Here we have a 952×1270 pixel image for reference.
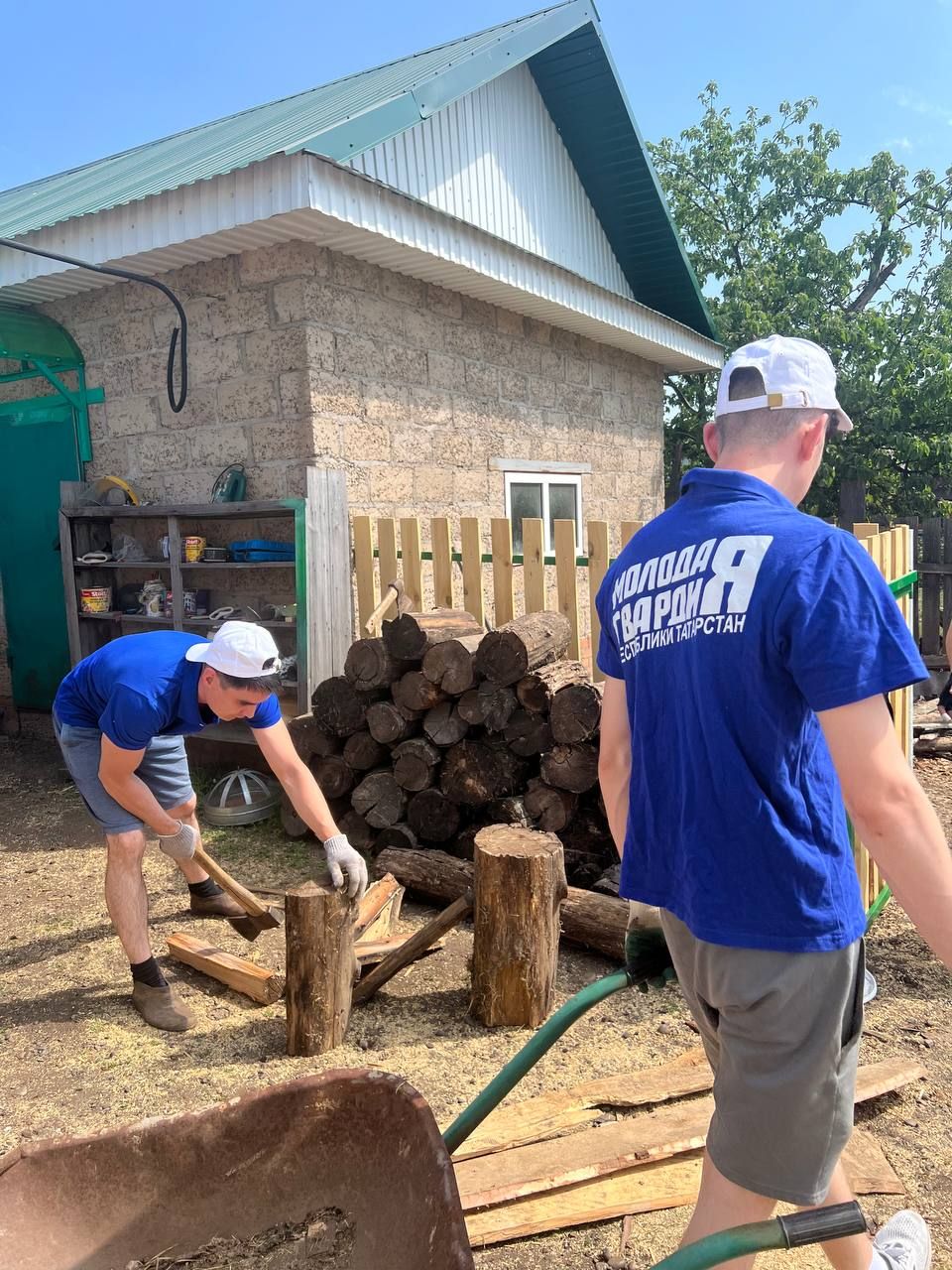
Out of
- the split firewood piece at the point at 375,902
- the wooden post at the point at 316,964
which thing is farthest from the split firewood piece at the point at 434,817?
the wooden post at the point at 316,964

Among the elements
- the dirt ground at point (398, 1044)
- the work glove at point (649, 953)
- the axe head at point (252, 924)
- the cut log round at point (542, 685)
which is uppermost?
the cut log round at point (542, 685)

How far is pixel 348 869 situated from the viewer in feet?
10.8

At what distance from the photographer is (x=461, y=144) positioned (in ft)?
23.5

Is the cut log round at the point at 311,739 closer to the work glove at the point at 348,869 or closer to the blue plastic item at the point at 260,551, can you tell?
the blue plastic item at the point at 260,551

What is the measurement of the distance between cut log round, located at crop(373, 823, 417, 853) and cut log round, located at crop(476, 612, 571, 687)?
0.98 m

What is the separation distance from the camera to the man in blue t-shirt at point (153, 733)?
3.31 m

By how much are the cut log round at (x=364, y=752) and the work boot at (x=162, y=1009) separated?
1801 mm

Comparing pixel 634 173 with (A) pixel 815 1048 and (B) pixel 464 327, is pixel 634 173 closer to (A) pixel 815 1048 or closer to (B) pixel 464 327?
(B) pixel 464 327

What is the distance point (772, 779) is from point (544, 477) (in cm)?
714

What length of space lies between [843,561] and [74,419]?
7.02m

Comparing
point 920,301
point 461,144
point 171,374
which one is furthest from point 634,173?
point 920,301

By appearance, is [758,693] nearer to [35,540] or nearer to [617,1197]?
[617,1197]

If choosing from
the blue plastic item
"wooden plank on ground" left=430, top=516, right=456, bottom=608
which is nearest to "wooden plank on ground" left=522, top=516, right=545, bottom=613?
"wooden plank on ground" left=430, top=516, right=456, bottom=608

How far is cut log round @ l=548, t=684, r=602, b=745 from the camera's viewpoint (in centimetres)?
457
